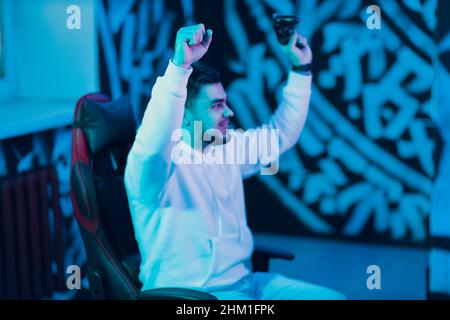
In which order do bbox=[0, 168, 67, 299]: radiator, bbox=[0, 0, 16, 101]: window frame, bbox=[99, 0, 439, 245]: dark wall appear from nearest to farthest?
bbox=[0, 168, 67, 299]: radiator, bbox=[0, 0, 16, 101]: window frame, bbox=[99, 0, 439, 245]: dark wall

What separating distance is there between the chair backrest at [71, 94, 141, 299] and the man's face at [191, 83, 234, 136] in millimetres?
230

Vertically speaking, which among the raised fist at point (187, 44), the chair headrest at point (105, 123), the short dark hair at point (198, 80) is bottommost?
the chair headrest at point (105, 123)

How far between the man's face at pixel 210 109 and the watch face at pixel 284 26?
283 millimetres

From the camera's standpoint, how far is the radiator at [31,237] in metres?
2.48

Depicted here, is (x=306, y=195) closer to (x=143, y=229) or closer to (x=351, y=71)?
(x=351, y=71)

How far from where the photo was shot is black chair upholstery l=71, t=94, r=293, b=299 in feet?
5.94

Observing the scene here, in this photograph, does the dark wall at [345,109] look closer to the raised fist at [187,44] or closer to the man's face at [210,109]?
the man's face at [210,109]

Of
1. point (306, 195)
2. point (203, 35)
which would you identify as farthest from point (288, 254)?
point (306, 195)

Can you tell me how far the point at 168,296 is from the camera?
5.41 ft

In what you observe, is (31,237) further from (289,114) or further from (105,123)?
(289,114)

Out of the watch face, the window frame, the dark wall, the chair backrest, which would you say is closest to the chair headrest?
the chair backrest

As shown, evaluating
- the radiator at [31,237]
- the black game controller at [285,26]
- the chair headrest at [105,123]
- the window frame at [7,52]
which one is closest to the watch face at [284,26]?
the black game controller at [285,26]

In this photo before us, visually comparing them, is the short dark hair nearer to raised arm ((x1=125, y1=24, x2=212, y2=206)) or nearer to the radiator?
raised arm ((x1=125, y1=24, x2=212, y2=206))

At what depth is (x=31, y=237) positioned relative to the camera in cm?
259
